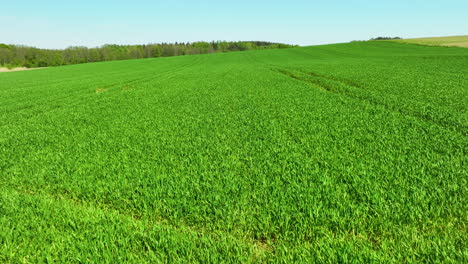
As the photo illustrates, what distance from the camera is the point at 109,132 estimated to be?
823 centimetres

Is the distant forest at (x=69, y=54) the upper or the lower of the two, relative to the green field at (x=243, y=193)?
upper

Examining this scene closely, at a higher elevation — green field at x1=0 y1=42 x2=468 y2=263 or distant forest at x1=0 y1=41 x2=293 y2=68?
distant forest at x1=0 y1=41 x2=293 y2=68

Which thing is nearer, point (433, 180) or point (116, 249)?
point (116, 249)

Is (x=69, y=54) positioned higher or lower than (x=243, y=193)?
higher

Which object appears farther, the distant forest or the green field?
the distant forest

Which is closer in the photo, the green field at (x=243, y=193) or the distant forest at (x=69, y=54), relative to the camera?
the green field at (x=243, y=193)

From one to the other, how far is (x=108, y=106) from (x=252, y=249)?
13125mm

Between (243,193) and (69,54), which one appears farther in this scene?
(69,54)

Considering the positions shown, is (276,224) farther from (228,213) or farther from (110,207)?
(110,207)

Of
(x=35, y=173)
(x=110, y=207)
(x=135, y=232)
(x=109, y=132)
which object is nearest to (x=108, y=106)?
(x=109, y=132)

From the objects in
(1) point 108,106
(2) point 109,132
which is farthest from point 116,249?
(1) point 108,106

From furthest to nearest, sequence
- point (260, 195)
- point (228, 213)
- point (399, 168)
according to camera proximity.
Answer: point (399, 168), point (260, 195), point (228, 213)

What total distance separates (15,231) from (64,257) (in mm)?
1089

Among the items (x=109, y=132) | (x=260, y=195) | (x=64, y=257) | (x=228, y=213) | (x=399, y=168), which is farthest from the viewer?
(x=109, y=132)
